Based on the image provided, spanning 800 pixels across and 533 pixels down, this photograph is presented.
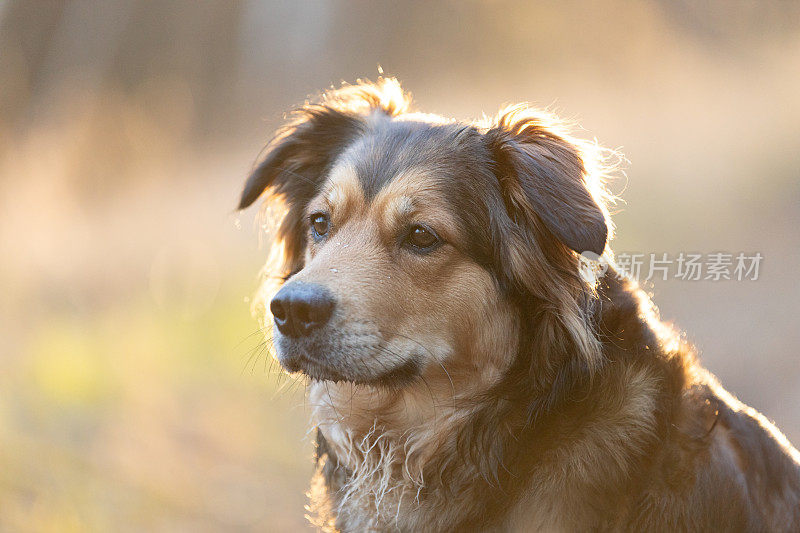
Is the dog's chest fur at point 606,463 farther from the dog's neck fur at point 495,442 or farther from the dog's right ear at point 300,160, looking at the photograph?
the dog's right ear at point 300,160

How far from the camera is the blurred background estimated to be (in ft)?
17.3

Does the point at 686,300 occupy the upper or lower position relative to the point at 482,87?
lower

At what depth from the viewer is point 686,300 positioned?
7457 millimetres

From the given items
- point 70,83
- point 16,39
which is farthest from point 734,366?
point 16,39

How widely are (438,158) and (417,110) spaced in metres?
0.83

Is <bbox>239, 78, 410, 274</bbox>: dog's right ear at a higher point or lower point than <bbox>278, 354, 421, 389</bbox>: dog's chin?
higher

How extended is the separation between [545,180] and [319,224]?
3.23 ft

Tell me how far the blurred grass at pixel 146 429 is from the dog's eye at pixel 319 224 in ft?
2.71

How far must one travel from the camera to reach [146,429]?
18.3ft

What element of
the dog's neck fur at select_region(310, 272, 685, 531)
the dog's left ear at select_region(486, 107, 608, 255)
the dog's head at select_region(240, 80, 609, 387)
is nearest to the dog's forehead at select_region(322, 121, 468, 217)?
the dog's head at select_region(240, 80, 609, 387)

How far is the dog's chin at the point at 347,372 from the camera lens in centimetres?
273

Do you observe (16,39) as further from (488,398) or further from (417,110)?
(488,398)

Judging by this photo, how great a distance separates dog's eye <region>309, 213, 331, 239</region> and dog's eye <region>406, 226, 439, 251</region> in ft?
1.30

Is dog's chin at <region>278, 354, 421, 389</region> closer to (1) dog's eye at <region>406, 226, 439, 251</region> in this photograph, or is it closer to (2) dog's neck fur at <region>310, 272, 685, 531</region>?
(2) dog's neck fur at <region>310, 272, 685, 531</region>
